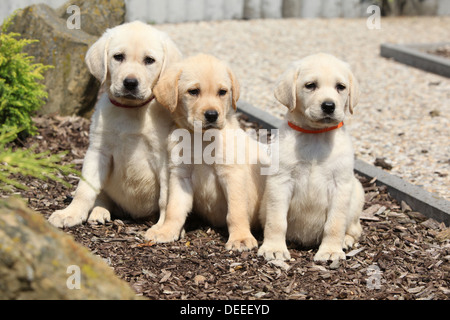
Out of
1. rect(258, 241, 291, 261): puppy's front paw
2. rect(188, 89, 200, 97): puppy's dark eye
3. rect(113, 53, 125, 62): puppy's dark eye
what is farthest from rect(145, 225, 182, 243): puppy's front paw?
rect(113, 53, 125, 62): puppy's dark eye

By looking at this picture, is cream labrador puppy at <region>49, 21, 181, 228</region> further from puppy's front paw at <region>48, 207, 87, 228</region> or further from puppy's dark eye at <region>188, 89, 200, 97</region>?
puppy's dark eye at <region>188, 89, 200, 97</region>

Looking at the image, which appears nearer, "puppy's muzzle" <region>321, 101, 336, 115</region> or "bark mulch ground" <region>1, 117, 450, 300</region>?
"bark mulch ground" <region>1, 117, 450, 300</region>

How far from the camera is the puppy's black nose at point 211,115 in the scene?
481 centimetres

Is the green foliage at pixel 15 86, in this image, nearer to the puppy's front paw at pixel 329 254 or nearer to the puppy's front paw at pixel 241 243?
the puppy's front paw at pixel 241 243

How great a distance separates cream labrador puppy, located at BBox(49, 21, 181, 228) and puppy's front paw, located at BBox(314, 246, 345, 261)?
1465mm

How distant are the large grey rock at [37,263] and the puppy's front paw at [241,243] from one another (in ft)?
5.96

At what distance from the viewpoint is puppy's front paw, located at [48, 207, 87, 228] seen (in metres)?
5.14

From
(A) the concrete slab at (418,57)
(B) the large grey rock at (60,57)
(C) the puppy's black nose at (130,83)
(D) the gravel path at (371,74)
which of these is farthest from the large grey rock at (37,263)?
(A) the concrete slab at (418,57)

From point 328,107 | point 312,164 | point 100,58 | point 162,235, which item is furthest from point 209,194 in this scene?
point 100,58

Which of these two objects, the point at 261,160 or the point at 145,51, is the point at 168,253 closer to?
the point at 261,160

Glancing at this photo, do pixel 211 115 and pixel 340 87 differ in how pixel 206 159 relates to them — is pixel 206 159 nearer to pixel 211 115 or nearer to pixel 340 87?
pixel 211 115

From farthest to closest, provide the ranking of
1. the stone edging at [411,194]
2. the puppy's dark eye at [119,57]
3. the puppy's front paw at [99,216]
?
the stone edging at [411,194] → the puppy's front paw at [99,216] → the puppy's dark eye at [119,57]
